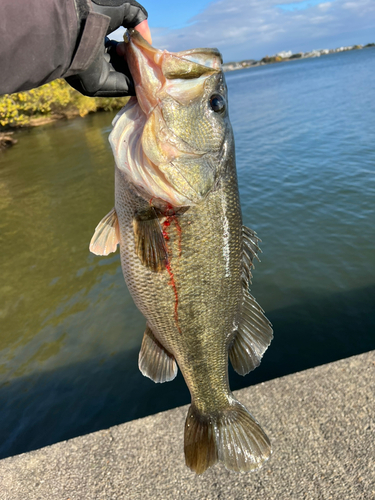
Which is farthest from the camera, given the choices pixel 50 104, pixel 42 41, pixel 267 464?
pixel 50 104

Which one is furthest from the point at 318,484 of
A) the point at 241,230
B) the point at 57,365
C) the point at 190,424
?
the point at 57,365

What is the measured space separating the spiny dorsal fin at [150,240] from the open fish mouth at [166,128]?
0.13m

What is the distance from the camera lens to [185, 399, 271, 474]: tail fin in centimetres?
222

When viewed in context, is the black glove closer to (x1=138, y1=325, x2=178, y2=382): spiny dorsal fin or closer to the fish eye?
the fish eye

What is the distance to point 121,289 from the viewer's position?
6.62m

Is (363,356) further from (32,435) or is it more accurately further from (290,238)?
(290,238)

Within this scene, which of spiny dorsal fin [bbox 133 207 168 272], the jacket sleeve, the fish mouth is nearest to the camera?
the jacket sleeve

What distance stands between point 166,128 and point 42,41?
0.67 m

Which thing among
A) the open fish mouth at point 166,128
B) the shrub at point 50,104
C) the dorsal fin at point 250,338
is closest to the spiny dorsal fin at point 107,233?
the open fish mouth at point 166,128

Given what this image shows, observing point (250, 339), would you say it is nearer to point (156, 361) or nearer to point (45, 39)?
point (156, 361)

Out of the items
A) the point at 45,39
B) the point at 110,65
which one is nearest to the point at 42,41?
the point at 45,39

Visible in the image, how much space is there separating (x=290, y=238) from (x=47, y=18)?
7092 millimetres

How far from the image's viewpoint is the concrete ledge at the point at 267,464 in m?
2.40

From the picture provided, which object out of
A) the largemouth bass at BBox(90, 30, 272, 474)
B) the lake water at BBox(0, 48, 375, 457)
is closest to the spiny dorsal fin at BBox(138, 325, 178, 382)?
the largemouth bass at BBox(90, 30, 272, 474)
